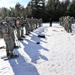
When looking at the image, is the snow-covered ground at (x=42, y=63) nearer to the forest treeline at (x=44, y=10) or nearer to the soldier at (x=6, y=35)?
the soldier at (x=6, y=35)

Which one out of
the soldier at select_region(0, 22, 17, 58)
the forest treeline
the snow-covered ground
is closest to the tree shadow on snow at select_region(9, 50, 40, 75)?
the snow-covered ground

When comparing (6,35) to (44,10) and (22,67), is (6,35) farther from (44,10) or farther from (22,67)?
(44,10)

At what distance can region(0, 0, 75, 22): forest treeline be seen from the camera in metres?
55.2

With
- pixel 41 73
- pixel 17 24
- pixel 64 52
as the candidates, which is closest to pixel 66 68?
pixel 41 73

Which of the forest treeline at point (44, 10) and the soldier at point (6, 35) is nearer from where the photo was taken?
the soldier at point (6, 35)

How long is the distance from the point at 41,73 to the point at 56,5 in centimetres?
5329

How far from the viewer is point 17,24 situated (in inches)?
647

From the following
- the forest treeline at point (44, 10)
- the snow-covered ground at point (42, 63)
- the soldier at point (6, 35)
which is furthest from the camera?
the forest treeline at point (44, 10)

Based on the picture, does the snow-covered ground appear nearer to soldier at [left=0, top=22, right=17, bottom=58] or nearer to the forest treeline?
soldier at [left=0, top=22, right=17, bottom=58]

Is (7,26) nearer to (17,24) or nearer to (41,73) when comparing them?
(41,73)

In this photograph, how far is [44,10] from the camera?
5734 cm

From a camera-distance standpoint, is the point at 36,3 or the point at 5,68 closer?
the point at 5,68

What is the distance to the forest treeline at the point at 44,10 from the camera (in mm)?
55247

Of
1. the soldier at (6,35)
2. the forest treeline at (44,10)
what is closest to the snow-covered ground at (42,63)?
the soldier at (6,35)
